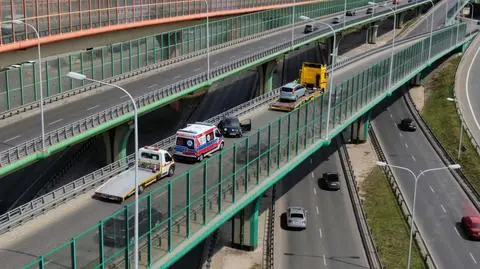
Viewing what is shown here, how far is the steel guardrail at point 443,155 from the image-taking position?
225 feet

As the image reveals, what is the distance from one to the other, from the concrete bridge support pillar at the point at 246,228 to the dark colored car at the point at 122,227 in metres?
20.3

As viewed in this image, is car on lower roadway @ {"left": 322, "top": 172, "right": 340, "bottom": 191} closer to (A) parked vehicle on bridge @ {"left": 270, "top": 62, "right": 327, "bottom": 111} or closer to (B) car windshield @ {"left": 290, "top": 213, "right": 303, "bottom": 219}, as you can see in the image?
(A) parked vehicle on bridge @ {"left": 270, "top": 62, "right": 327, "bottom": 111}

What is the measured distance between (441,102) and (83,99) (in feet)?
198

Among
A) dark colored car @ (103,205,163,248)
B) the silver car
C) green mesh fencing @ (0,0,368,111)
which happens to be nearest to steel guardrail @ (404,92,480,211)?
the silver car

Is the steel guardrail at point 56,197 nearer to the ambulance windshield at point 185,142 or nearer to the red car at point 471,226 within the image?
the ambulance windshield at point 185,142

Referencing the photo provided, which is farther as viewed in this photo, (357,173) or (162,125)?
(162,125)

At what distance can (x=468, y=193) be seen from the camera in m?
69.0

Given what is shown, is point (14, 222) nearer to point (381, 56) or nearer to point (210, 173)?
point (210, 173)

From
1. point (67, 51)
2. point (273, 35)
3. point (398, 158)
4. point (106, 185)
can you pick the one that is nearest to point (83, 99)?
point (67, 51)

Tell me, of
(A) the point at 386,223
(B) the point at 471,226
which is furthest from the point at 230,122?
(B) the point at 471,226

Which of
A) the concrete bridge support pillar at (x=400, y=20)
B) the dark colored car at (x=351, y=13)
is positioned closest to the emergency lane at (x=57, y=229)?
the dark colored car at (x=351, y=13)

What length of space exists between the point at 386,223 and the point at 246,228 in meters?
14.3

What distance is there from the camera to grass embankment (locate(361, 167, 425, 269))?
53081mm

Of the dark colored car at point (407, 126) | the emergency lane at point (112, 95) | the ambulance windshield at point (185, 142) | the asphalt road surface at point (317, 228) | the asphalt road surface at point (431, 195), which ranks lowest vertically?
the asphalt road surface at point (431, 195)
